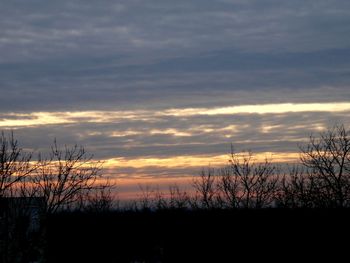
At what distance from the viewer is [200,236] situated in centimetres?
2333

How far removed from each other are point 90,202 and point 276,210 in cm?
1999

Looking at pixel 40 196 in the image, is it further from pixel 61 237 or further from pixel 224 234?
pixel 61 237

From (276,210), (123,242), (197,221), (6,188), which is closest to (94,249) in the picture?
(123,242)

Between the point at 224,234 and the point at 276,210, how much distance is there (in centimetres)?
229

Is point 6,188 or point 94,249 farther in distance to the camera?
point 94,249

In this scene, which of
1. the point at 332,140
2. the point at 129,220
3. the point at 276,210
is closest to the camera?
the point at 276,210

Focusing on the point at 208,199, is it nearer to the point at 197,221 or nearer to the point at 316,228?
the point at 197,221

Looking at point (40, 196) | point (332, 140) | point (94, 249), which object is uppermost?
point (332, 140)

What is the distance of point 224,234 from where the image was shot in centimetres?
2264

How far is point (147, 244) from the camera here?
90.7 ft

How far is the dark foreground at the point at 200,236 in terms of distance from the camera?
2020 centimetres

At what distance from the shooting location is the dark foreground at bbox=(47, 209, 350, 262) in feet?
66.3

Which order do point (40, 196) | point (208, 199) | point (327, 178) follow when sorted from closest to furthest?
point (40, 196)
point (327, 178)
point (208, 199)

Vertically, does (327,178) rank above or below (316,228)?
above
